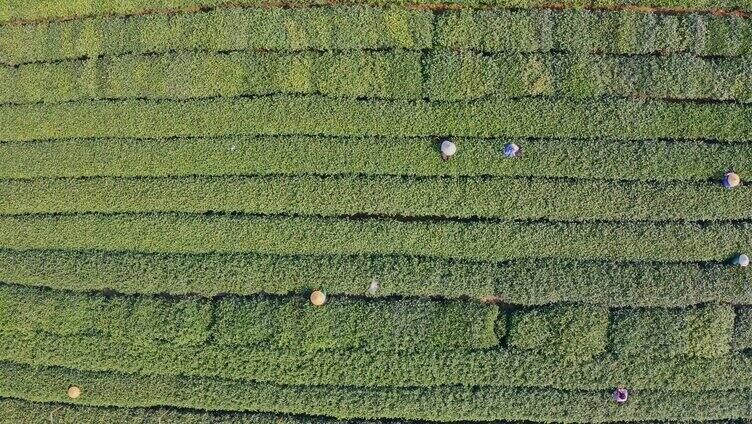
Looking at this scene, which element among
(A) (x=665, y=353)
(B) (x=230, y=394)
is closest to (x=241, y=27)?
(B) (x=230, y=394)

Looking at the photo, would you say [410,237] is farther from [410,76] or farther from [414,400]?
[410,76]

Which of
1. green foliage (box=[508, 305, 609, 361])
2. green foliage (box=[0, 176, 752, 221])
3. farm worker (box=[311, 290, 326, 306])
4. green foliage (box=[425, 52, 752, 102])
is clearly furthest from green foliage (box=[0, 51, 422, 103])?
green foliage (box=[508, 305, 609, 361])

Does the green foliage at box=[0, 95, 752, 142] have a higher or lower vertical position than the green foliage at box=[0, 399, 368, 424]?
higher

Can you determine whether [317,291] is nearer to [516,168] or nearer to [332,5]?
[516,168]

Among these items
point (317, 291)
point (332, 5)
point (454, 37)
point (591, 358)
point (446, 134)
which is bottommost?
point (591, 358)

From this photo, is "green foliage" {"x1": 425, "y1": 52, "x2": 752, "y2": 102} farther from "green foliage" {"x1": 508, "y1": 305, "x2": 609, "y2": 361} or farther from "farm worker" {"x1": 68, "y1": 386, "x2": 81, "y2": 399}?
"farm worker" {"x1": 68, "y1": 386, "x2": 81, "y2": 399}

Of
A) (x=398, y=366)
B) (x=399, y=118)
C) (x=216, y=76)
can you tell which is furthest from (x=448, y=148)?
(x=216, y=76)

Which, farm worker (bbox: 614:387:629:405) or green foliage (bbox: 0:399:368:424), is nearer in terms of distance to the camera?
farm worker (bbox: 614:387:629:405)
